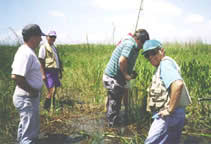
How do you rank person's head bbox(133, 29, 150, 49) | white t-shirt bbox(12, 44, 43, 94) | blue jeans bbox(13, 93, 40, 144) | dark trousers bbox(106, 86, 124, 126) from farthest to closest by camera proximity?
dark trousers bbox(106, 86, 124, 126) → person's head bbox(133, 29, 150, 49) → blue jeans bbox(13, 93, 40, 144) → white t-shirt bbox(12, 44, 43, 94)

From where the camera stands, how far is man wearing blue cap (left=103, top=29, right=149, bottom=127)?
3.83m

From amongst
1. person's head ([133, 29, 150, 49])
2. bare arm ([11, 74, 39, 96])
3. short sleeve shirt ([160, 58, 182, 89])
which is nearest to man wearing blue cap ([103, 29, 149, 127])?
person's head ([133, 29, 150, 49])

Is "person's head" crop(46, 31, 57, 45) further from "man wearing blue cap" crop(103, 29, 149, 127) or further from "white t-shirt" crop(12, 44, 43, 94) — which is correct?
"white t-shirt" crop(12, 44, 43, 94)

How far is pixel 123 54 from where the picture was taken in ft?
12.7

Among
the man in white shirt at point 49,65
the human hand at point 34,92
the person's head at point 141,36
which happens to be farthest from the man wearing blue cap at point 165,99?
the man in white shirt at point 49,65

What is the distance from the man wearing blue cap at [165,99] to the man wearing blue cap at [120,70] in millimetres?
1350

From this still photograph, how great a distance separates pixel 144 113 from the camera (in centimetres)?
420

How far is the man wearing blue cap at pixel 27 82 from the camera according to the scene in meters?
2.73

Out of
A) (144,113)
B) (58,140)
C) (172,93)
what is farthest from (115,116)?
(172,93)

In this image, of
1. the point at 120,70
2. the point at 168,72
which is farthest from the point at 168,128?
the point at 120,70

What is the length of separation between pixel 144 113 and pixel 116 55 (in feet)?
3.80

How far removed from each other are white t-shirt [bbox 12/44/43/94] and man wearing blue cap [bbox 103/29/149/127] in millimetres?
1485

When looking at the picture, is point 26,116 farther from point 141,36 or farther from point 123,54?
point 141,36

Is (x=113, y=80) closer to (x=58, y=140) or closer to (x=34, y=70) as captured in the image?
(x=58, y=140)
